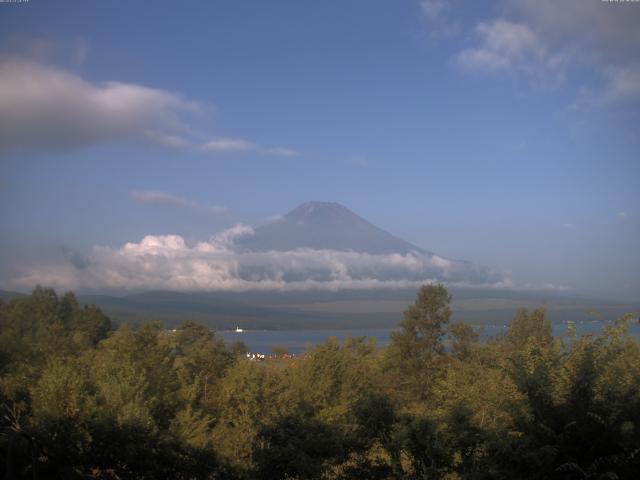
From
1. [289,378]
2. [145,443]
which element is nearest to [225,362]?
[289,378]

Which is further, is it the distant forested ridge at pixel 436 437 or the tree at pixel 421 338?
the tree at pixel 421 338

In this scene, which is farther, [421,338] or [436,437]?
[421,338]

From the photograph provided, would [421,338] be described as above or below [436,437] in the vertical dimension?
below

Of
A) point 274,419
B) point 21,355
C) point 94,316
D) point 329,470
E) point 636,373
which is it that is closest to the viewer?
point 329,470

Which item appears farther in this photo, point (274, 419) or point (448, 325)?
point (448, 325)

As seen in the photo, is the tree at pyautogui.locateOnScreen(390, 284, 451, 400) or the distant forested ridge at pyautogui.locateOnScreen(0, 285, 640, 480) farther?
the tree at pyautogui.locateOnScreen(390, 284, 451, 400)

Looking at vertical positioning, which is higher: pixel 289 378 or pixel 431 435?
pixel 431 435

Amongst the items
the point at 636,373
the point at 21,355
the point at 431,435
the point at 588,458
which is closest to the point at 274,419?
the point at 431,435

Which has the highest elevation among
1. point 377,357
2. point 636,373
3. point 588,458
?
point 636,373

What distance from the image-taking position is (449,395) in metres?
14.7

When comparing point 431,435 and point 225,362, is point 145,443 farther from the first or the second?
point 225,362

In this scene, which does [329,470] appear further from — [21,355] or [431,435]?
[21,355]

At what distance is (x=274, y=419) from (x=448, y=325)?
984 inches

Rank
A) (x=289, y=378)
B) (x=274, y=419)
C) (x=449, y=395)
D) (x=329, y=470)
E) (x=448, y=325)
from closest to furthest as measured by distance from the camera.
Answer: (x=329, y=470) < (x=274, y=419) < (x=449, y=395) < (x=289, y=378) < (x=448, y=325)
